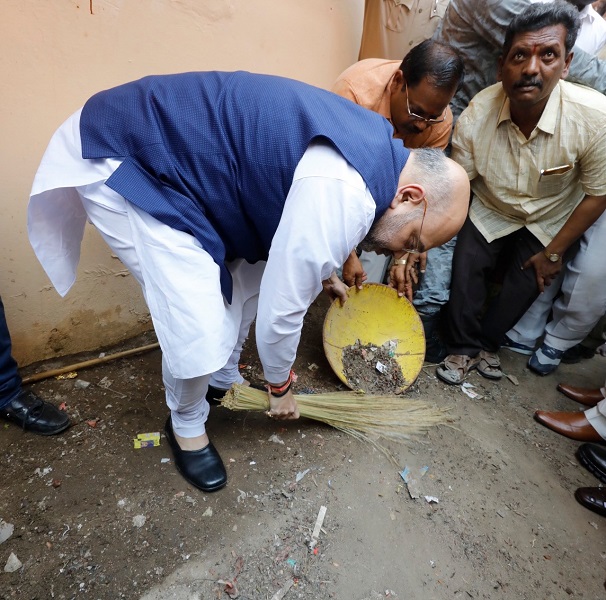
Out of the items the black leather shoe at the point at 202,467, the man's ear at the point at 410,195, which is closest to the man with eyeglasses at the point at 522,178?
the man's ear at the point at 410,195

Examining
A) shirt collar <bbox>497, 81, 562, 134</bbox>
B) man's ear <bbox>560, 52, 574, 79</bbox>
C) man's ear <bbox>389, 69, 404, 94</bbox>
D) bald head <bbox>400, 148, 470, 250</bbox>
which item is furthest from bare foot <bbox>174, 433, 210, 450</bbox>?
man's ear <bbox>560, 52, 574, 79</bbox>

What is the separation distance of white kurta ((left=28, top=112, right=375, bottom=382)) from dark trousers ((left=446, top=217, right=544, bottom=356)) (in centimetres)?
168

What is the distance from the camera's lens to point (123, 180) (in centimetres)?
122

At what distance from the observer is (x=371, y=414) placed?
2.16m

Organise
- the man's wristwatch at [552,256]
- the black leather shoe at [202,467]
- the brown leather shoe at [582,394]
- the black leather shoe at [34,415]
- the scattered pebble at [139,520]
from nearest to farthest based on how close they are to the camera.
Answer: the scattered pebble at [139,520], the black leather shoe at [202,467], the black leather shoe at [34,415], the man's wristwatch at [552,256], the brown leather shoe at [582,394]

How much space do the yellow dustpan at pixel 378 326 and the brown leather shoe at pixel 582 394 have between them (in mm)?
1108

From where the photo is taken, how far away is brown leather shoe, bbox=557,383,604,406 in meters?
2.74

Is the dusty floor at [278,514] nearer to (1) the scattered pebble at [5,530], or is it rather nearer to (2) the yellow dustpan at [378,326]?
(1) the scattered pebble at [5,530]

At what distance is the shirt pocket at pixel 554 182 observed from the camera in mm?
2428

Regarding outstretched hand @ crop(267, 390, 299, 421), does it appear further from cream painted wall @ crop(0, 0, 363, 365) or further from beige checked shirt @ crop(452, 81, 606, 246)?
beige checked shirt @ crop(452, 81, 606, 246)

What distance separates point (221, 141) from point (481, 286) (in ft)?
7.09

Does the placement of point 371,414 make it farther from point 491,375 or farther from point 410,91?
point 410,91

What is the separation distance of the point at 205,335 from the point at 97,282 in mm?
1180

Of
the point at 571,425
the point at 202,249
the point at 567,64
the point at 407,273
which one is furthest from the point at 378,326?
the point at 567,64
